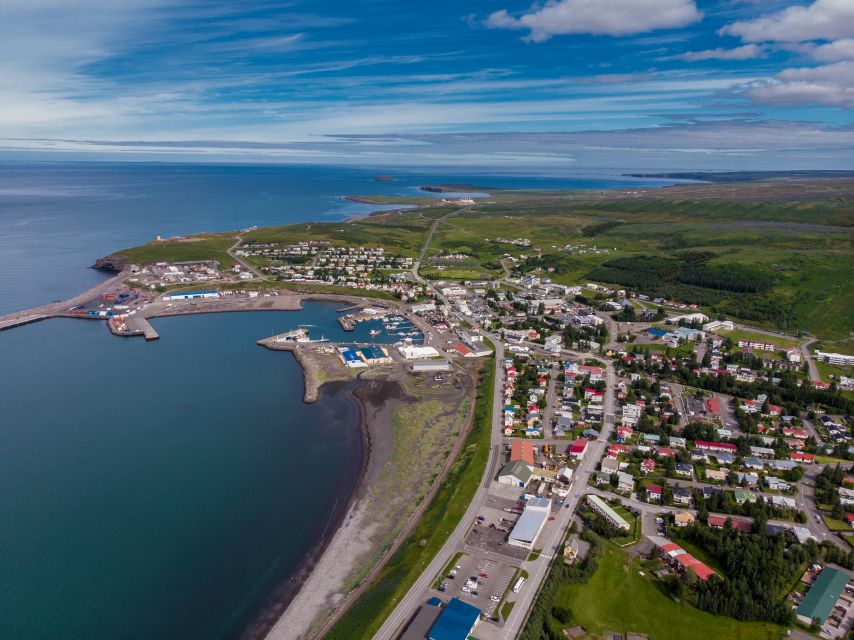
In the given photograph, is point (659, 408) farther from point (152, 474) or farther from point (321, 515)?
point (152, 474)

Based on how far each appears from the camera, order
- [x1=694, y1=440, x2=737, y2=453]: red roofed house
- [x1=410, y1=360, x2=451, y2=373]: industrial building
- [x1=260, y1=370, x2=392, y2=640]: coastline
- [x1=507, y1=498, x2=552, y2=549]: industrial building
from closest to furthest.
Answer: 1. [x1=260, y1=370, x2=392, y2=640]: coastline
2. [x1=507, y1=498, x2=552, y2=549]: industrial building
3. [x1=694, y1=440, x2=737, y2=453]: red roofed house
4. [x1=410, y1=360, x2=451, y2=373]: industrial building

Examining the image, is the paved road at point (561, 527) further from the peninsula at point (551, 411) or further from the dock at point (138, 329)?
A: the dock at point (138, 329)

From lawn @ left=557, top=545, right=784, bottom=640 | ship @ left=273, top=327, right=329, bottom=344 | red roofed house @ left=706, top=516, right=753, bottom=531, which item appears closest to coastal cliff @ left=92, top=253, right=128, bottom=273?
ship @ left=273, top=327, right=329, bottom=344

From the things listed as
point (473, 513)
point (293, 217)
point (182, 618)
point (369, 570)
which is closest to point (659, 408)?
point (473, 513)

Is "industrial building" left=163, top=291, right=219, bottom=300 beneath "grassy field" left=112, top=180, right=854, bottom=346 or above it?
beneath

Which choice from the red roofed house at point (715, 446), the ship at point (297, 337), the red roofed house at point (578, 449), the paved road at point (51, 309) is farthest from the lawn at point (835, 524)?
the paved road at point (51, 309)

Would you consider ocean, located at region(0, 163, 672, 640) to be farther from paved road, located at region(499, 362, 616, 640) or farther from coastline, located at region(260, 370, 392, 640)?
paved road, located at region(499, 362, 616, 640)
